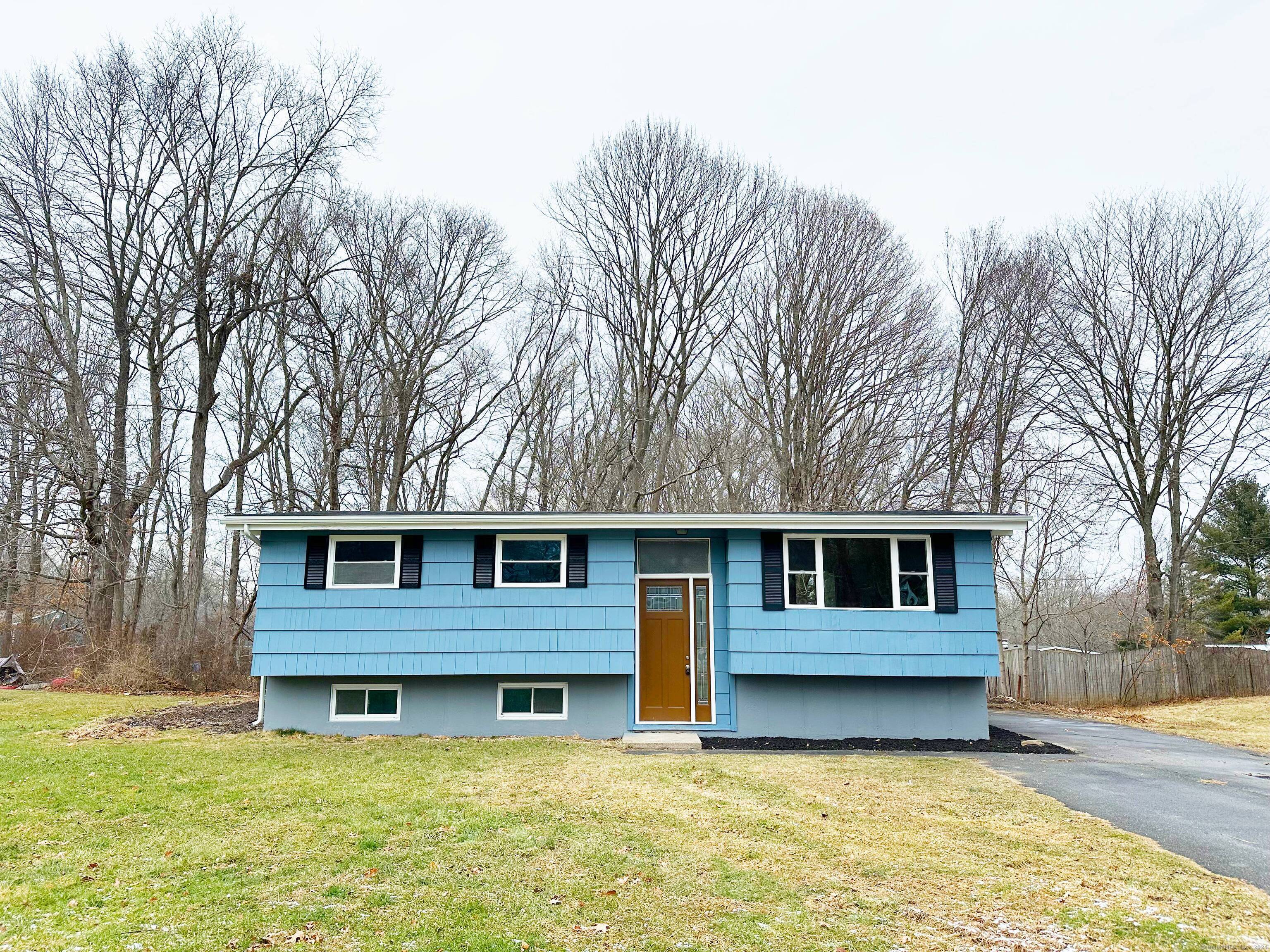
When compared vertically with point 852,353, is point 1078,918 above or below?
below

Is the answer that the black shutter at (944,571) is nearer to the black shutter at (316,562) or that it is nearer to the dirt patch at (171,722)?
the black shutter at (316,562)

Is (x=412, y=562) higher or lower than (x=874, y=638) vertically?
higher

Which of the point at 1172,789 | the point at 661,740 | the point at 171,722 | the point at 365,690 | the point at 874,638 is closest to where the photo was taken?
the point at 1172,789

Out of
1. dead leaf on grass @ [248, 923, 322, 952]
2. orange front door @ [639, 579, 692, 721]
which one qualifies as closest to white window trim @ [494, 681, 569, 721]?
orange front door @ [639, 579, 692, 721]

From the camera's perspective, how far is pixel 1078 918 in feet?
16.1

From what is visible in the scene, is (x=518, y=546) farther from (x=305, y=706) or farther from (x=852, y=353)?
(x=852, y=353)

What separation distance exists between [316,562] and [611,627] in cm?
427

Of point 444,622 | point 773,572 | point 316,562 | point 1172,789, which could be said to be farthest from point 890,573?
point 316,562

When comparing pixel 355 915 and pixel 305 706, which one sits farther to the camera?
pixel 305 706

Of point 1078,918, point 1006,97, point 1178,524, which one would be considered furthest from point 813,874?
point 1178,524

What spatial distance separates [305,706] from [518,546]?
375cm

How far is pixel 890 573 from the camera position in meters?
12.2

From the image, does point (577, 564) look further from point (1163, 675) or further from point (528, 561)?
point (1163, 675)

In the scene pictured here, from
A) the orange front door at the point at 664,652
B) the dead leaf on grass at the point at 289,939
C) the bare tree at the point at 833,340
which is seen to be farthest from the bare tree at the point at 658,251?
the dead leaf on grass at the point at 289,939
